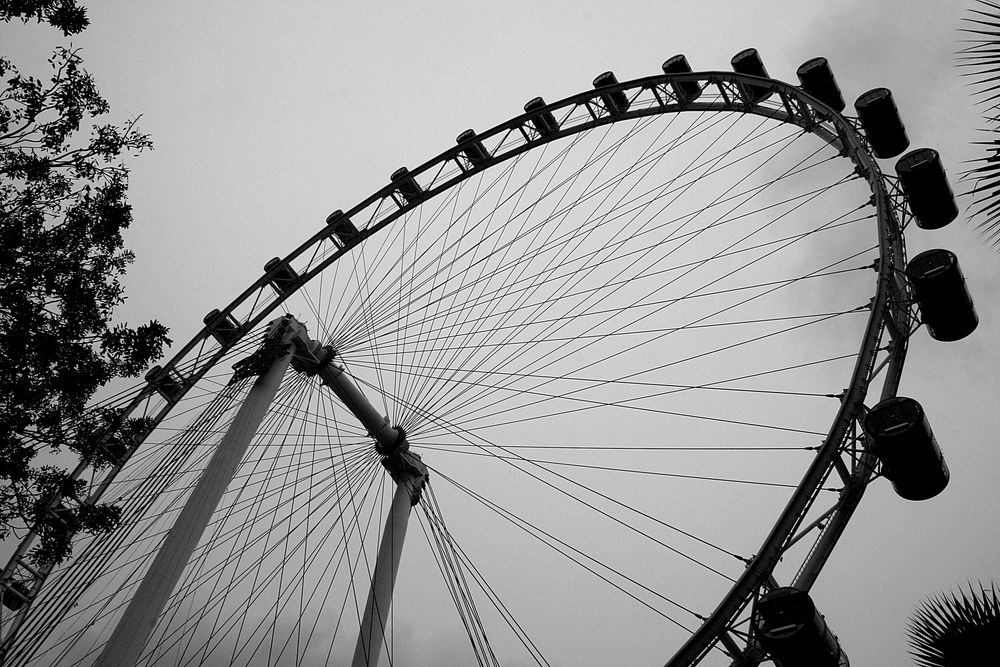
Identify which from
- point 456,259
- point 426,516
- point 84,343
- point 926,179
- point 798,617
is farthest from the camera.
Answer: point 456,259

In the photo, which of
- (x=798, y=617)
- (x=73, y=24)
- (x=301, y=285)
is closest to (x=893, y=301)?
(x=798, y=617)

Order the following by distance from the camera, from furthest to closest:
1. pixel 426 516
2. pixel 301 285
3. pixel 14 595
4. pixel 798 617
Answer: pixel 301 285 < pixel 14 595 < pixel 426 516 < pixel 798 617

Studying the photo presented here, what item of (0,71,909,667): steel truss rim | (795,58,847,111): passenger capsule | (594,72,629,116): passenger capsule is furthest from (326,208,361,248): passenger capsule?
(795,58,847,111): passenger capsule

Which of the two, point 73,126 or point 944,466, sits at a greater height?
point 73,126

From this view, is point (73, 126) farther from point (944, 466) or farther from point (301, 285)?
point (944, 466)

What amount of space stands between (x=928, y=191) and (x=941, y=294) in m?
2.72

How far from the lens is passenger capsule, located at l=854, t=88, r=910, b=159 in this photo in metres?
14.6

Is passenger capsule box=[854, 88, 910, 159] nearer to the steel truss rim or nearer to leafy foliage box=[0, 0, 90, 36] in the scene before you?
the steel truss rim

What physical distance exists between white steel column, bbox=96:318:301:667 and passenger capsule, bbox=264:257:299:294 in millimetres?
6442

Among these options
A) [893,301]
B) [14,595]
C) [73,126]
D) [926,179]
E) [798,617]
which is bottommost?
[14,595]

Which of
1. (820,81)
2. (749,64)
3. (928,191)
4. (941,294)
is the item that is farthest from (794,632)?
(749,64)

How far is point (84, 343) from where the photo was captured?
34.0 ft

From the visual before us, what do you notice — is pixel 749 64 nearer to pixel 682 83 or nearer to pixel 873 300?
pixel 682 83

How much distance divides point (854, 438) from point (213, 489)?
11.0 meters
